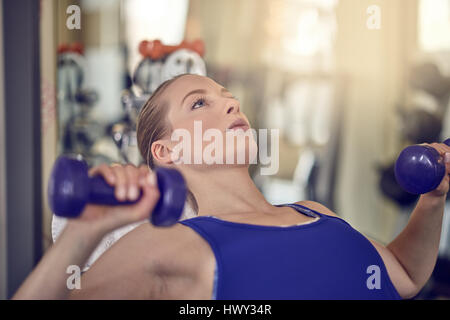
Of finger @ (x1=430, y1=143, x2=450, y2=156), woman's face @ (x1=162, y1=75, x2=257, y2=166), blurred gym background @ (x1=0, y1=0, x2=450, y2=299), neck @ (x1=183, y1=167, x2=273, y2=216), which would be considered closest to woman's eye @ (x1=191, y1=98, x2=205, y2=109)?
woman's face @ (x1=162, y1=75, x2=257, y2=166)

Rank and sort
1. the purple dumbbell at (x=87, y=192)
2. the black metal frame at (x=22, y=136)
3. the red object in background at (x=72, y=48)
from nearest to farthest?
the purple dumbbell at (x=87, y=192), the black metal frame at (x=22, y=136), the red object in background at (x=72, y=48)

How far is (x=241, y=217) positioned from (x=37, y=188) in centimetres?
76

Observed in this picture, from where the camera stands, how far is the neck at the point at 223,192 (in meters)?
0.90

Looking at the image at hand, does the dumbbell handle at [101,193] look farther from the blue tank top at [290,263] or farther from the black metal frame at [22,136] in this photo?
the black metal frame at [22,136]

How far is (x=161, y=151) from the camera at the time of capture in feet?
3.18

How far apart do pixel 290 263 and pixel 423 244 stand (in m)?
0.37

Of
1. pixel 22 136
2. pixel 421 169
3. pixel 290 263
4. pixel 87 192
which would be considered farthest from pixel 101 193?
pixel 22 136

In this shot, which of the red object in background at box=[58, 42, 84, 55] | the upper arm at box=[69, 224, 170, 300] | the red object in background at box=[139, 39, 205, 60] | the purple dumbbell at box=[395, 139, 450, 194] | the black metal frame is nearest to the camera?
the upper arm at box=[69, 224, 170, 300]

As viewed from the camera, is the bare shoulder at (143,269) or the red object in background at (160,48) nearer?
the bare shoulder at (143,269)

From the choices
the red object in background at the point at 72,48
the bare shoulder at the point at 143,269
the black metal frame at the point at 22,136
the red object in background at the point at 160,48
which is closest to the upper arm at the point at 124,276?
the bare shoulder at the point at 143,269

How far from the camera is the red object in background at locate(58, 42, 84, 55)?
1600 mm

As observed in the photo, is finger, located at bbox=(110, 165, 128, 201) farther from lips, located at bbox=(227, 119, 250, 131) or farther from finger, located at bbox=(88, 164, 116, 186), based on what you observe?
lips, located at bbox=(227, 119, 250, 131)

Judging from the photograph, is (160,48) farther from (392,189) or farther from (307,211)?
(392,189)
